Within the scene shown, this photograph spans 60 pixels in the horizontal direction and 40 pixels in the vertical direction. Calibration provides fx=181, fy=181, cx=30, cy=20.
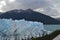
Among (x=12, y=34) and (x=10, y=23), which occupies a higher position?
(x=10, y=23)

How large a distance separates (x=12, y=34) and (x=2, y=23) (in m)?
3.46

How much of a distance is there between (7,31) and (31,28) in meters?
4.56

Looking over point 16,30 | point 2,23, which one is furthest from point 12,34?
point 2,23

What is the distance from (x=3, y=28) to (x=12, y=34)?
329cm

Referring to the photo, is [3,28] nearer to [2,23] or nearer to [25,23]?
[2,23]

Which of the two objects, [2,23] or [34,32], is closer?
[2,23]

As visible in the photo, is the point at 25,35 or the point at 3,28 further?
the point at 25,35

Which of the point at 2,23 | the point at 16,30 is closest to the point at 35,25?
the point at 16,30

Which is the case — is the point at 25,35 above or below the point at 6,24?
below

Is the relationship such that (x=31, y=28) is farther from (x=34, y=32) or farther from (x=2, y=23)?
(x=2, y=23)

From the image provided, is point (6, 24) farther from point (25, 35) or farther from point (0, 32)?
point (25, 35)

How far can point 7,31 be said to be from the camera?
1287 inches

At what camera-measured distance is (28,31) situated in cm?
3438

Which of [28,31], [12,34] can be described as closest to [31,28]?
[28,31]
